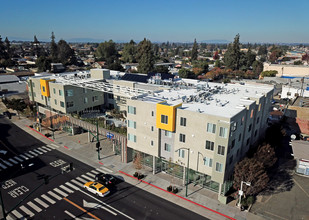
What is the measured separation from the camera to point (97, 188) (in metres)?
35.8

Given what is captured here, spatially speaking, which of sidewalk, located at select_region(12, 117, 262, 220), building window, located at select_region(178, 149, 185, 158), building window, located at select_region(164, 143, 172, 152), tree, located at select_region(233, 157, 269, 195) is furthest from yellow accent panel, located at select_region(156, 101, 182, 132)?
tree, located at select_region(233, 157, 269, 195)

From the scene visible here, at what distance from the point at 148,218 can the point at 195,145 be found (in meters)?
12.5

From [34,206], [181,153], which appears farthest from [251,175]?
[34,206]

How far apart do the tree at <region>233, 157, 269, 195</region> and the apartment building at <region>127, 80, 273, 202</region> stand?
1.72 m

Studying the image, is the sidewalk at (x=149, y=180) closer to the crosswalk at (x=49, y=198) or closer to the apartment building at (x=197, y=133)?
the apartment building at (x=197, y=133)

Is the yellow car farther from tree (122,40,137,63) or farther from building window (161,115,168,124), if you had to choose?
tree (122,40,137,63)

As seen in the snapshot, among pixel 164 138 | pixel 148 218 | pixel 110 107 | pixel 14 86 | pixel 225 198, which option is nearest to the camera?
pixel 148 218

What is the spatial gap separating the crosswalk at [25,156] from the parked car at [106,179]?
709 inches

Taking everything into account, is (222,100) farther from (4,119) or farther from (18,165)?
(4,119)

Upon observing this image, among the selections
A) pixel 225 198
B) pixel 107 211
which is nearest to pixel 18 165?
pixel 107 211

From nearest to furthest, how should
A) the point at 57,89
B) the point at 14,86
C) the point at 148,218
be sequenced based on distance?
1. the point at 148,218
2. the point at 57,89
3. the point at 14,86

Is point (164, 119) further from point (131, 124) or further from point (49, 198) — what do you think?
point (49, 198)

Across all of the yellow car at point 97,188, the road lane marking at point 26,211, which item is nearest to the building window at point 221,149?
the yellow car at point 97,188

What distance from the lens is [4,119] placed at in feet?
232
